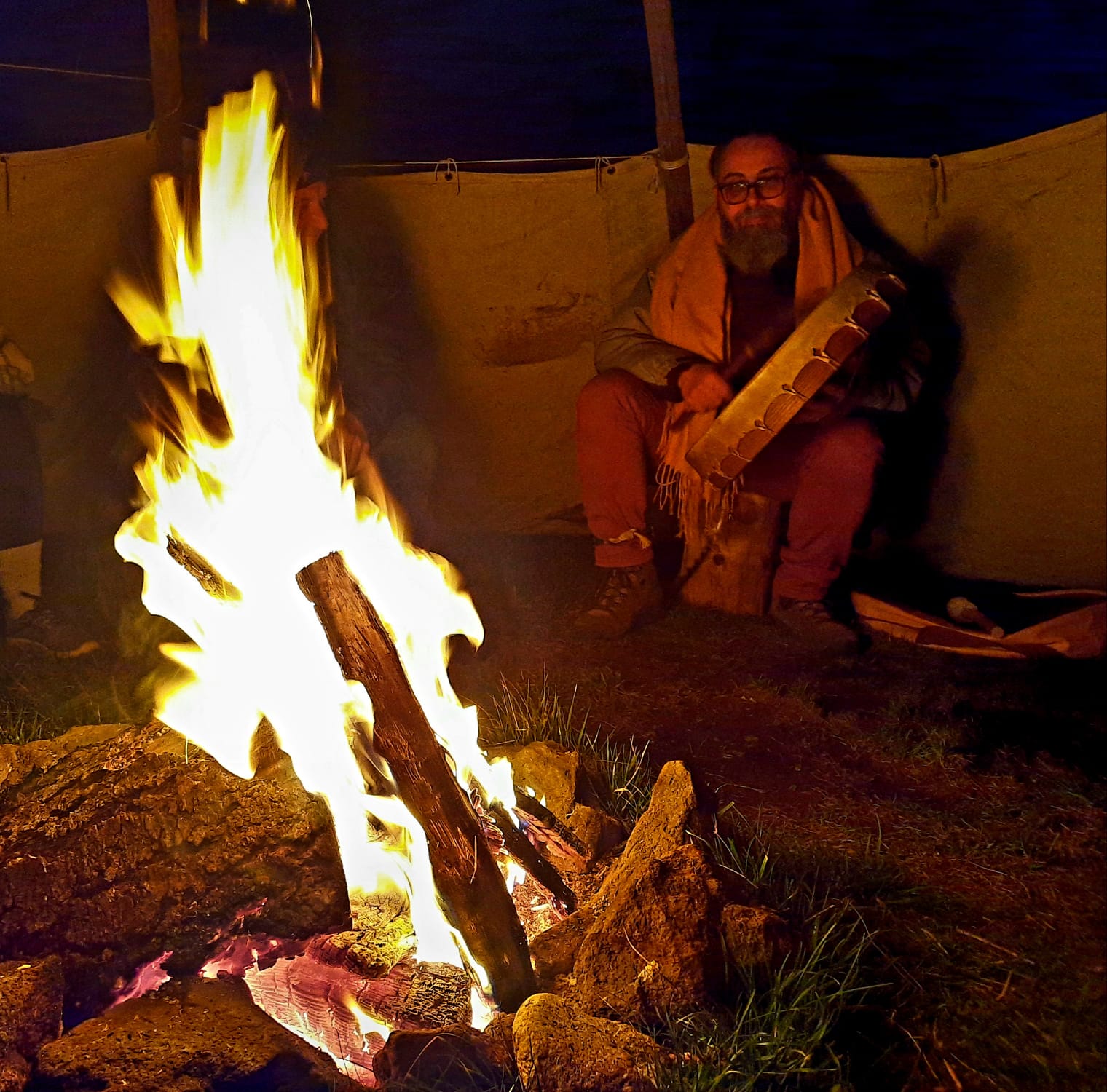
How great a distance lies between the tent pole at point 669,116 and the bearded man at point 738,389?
277mm

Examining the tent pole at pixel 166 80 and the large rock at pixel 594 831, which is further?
the tent pole at pixel 166 80

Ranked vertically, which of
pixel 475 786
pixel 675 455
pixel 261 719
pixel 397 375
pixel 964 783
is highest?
pixel 397 375

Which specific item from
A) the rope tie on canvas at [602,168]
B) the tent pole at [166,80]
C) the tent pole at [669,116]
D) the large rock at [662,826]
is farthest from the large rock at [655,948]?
the tent pole at [166,80]

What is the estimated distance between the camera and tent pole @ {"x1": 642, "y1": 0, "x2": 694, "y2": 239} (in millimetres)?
4180

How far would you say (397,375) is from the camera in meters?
4.60

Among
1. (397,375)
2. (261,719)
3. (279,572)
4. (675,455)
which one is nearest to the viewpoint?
(279,572)

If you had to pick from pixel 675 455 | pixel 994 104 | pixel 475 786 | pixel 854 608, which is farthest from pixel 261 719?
pixel 994 104

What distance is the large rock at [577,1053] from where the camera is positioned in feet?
4.89

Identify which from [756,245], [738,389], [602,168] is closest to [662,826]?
A: [738,389]

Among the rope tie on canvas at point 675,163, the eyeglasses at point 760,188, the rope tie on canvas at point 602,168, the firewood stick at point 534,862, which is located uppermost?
the rope tie on canvas at point 602,168

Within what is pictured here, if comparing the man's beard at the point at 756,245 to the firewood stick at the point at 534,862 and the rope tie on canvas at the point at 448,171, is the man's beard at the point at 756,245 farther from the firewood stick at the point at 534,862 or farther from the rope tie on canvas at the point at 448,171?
the firewood stick at the point at 534,862

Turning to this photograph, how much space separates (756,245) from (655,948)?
301 centimetres

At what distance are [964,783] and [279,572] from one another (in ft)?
5.92

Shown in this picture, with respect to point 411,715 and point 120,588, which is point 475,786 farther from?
point 120,588
